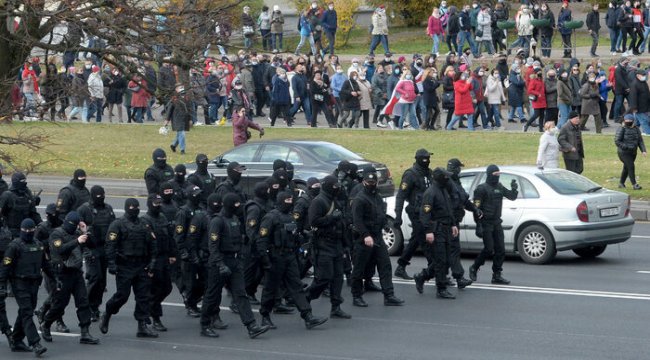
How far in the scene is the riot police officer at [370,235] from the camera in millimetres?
14719

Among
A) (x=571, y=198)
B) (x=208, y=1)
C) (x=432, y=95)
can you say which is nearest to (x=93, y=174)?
(x=432, y=95)

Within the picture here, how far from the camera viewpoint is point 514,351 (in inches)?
488

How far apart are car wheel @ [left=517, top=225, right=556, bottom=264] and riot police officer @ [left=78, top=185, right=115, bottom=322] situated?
5911 mm

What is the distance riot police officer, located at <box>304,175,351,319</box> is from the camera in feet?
46.3

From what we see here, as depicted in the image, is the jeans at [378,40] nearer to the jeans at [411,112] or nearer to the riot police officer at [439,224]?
the jeans at [411,112]

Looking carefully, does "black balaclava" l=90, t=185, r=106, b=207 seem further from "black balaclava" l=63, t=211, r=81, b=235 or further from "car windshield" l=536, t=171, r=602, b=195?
"car windshield" l=536, t=171, r=602, b=195

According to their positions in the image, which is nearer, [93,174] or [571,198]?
[571,198]

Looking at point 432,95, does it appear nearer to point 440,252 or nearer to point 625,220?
point 625,220

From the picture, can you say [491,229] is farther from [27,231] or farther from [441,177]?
[27,231]

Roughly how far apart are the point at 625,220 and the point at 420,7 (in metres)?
28.2

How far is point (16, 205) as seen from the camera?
50.4ft

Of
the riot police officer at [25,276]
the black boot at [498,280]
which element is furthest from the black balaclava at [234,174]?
the riot police officer at [25,276]

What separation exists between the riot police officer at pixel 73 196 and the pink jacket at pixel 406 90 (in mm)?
15675

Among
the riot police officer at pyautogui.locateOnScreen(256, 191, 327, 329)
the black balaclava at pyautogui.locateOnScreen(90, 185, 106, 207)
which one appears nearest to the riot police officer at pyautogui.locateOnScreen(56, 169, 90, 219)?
the black balaclava at pyautogui.locateOnScreen(90, 185, 106, 207)
